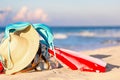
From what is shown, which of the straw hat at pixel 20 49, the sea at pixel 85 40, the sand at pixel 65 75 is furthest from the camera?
the sea at pixel 85 40

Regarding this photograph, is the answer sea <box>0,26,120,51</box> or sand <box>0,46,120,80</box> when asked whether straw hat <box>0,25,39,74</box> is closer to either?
sand <box>0,46,120,80</box>

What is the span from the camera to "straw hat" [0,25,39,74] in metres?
7.06

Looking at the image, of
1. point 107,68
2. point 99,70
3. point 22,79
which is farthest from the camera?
point 107,68

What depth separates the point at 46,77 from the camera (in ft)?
21.7

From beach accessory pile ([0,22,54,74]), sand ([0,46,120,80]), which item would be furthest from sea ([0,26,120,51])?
sand ([0,46,120,80])

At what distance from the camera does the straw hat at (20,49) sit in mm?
7059

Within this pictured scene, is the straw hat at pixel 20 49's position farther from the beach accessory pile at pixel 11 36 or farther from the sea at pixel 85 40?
the sea at pixel 85 40

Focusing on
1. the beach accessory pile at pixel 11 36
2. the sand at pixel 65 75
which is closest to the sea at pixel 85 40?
the beach accessory pile at pixel 11 36

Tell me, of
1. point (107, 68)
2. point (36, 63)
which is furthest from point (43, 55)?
point (107, 68)

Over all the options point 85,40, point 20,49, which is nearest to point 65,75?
point 20,49

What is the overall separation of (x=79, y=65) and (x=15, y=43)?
1.37 meters

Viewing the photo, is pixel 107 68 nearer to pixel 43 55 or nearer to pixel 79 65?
pixel 79 65

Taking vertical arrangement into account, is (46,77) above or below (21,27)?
below

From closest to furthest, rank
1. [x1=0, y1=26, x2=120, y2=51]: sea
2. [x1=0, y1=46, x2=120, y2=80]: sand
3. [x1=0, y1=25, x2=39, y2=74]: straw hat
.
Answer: [x1=0, y1=46, x2=120, y2=80]: sand → [x1=0, y1=25, x2=39, y2=74]: straw hat → [x1=0, y1=26, x2=120, y2=51]: sea
